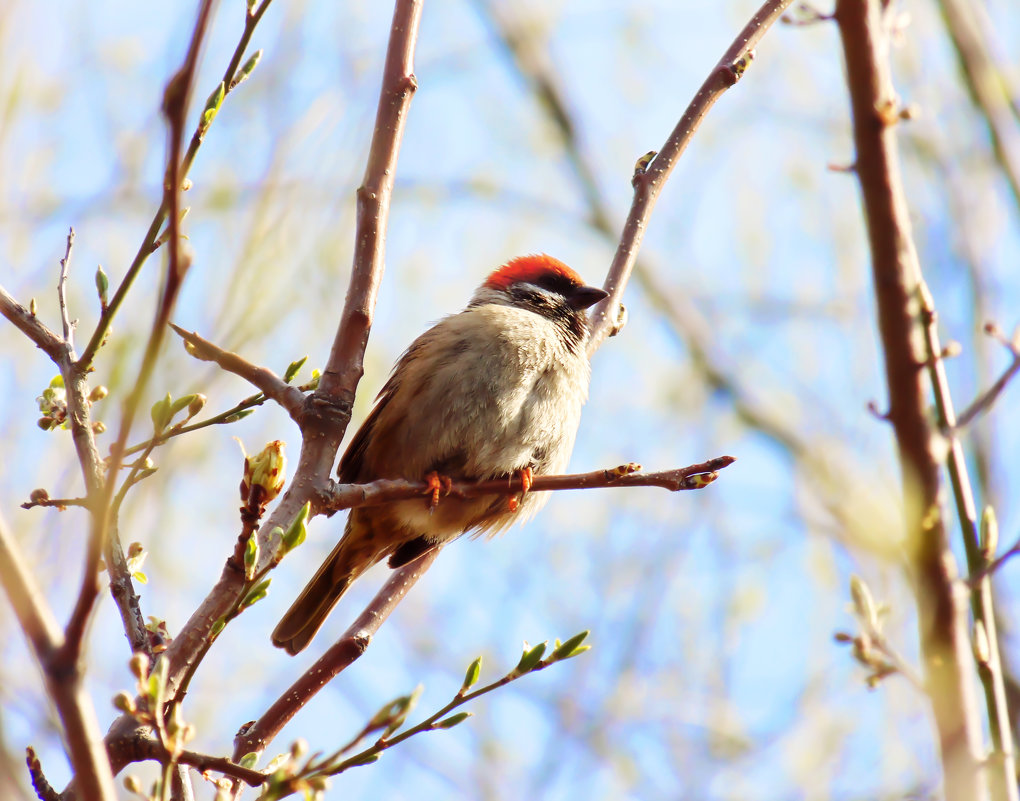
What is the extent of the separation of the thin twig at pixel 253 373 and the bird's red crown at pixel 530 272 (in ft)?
10.1

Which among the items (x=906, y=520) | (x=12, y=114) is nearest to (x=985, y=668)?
(x=906, y=520)

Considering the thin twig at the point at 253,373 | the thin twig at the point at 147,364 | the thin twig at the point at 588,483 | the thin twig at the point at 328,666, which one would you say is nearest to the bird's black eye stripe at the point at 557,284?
the thin twig at the point at 328,666

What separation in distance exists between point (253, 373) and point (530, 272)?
10.6ft

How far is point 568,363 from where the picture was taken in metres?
4.61

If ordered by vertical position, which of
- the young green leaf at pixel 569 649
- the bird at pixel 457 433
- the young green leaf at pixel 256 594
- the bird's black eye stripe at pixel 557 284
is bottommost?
the young green leaf at pixel 569 649

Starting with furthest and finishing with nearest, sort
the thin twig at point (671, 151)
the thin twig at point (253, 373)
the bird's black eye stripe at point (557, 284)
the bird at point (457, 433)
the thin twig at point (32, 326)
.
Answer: the bird's black eye stripe at point (557, 284)
the bird at point (457, 433)
the thin twig at point (671, 151)
the thin twig at point (253, 373)
the thin twig at point (32, 326)

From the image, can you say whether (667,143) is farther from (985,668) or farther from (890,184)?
(985,668)

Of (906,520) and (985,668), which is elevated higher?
(906,520)

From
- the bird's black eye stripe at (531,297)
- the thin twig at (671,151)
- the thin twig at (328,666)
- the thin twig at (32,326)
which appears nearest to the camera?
the thin twig at (32,326)

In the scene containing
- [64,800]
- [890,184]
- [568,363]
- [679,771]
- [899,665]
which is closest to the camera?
[64,800]

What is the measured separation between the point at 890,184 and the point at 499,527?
8.32 ft

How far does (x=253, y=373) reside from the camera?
2.58 metres

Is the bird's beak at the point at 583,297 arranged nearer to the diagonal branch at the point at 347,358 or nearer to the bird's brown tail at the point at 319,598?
the bird's brown tail at the point at 319,598

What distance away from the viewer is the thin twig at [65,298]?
232cm
